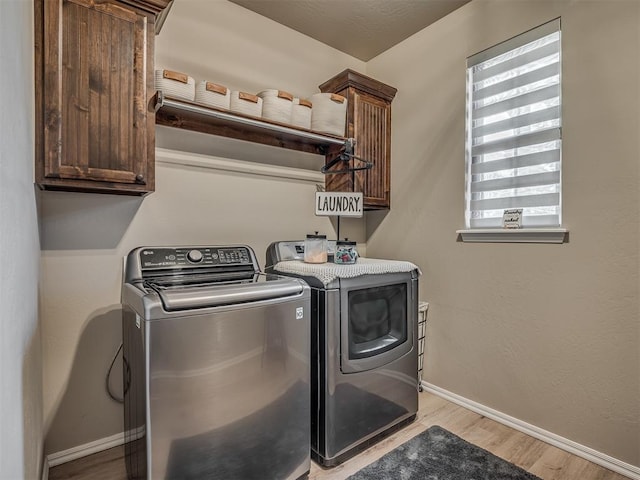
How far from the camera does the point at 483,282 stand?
2.16 metres

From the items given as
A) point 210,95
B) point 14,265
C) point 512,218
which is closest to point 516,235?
point 512,218

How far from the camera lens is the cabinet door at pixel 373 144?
8.18ft

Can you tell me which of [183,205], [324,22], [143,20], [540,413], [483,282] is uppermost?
[324,22]

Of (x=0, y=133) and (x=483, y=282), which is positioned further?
(x=483, y=282)

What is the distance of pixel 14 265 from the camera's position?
2.68 ft

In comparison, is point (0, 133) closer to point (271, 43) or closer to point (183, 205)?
point (183, 205)

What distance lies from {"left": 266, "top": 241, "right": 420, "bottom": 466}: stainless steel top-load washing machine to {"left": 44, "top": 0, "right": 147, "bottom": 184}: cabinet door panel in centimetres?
98

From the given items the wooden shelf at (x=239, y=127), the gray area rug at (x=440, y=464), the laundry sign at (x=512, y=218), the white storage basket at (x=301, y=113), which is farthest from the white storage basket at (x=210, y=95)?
the gray area rug at (x=440, y=464)

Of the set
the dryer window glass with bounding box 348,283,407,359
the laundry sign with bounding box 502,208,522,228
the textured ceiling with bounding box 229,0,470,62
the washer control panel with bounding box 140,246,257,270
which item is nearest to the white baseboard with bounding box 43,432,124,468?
the washer control panel with bounding box 140,246,257,270

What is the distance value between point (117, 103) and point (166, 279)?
805 mm

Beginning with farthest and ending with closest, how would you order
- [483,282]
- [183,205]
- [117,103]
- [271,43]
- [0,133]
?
[271,43]
[483,282]
[183,205]
[117,103]
[0,133]

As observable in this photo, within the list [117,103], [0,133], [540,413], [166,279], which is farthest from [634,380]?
[117,103]

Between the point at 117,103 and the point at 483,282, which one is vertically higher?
the point at 117,103

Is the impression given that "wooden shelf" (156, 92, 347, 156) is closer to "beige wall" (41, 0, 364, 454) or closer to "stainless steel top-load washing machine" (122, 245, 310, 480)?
"beige wall" (41, 0, 364, 454)
